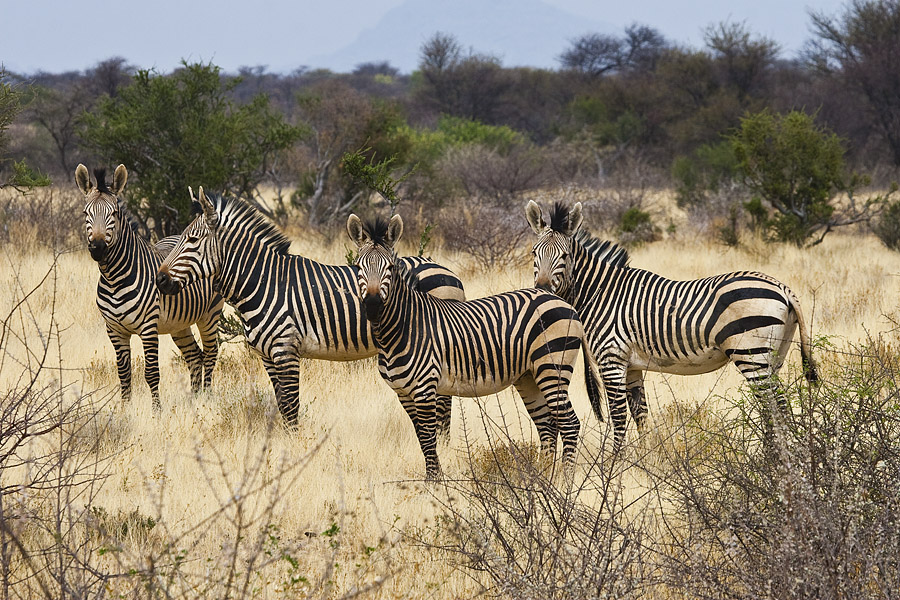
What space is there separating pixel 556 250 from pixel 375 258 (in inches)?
57.7

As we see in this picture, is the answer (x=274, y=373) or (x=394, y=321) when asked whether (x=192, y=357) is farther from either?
(x=394, y=321)

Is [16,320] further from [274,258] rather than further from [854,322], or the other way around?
[854,322]

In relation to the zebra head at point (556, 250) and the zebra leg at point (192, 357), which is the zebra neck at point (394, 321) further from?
the zebra leg at point (192, 357)

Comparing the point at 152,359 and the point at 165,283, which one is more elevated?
the point at 165,283

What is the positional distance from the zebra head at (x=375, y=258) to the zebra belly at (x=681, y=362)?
1807mm

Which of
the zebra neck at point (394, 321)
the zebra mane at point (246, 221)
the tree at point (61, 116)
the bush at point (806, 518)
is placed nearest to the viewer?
the bush at point (806, 518)

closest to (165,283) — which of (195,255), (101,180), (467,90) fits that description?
(195,255)

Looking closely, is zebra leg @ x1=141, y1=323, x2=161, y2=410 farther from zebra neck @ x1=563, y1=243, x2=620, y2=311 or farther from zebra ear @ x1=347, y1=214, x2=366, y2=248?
zebra neck @ x1=563, y1=243, x2=620, y2=311

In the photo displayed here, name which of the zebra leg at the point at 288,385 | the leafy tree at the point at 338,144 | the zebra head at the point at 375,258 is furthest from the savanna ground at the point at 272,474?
the leafy tree at the point at 338,144

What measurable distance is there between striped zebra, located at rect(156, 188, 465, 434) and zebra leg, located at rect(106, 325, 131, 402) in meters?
1.26

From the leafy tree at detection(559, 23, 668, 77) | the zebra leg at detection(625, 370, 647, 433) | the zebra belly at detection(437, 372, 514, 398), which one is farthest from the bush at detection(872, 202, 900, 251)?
the leafy tree at detection(559, 23, 668, 77)

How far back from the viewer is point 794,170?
14.3 m

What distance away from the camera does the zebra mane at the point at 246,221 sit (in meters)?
6.09

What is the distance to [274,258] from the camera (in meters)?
6.17
